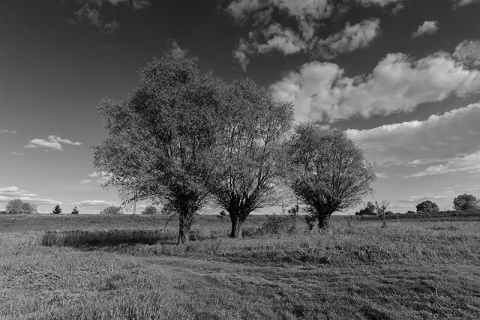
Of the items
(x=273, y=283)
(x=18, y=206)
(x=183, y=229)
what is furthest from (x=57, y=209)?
(x=273, y=283)

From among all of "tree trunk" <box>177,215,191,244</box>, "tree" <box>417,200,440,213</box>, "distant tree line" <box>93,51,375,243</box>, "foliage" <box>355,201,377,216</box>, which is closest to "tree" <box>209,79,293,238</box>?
"distant tree line" <box>93,51,375,243</box>

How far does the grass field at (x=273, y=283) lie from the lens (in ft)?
30.4

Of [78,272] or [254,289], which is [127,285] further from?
[254,289]

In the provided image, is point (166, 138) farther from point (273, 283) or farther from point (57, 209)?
point (57, 209)

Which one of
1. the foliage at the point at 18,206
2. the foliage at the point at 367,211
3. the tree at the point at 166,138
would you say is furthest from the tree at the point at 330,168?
the foliage at the point at 18,206

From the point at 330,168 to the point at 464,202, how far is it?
103256mm

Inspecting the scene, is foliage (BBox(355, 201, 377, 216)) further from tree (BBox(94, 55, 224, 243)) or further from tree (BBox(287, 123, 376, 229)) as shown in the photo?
tree (BBox(94, 55, 224, 243))

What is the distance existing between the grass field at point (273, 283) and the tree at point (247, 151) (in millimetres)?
7141

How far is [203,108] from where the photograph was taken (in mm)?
24703

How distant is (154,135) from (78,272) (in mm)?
A: 14131

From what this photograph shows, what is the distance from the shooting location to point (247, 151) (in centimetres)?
2859

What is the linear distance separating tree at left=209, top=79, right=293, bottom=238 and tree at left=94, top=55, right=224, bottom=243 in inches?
52.5

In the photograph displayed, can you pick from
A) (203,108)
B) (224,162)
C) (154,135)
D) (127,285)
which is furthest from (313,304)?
(154,135)

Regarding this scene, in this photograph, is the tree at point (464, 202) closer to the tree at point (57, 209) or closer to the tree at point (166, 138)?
the tree at point (166, 138)
